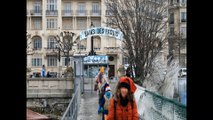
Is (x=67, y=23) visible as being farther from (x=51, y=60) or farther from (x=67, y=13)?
(x=51, y=60)

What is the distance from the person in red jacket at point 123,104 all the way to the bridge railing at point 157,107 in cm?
93

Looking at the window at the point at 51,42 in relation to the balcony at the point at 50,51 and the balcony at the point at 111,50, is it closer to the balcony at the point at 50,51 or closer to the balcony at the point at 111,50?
the balcony at the point at 50,51

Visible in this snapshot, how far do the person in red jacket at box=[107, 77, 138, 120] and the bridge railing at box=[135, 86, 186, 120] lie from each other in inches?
36.7

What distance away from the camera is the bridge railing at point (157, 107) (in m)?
7.27

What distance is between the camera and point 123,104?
6.39 m

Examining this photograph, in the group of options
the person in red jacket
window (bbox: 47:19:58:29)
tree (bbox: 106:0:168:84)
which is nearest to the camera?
the person in red jacket

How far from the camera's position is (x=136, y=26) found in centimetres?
2311

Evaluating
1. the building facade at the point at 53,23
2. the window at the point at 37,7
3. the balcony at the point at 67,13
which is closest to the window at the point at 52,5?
the building facade at the point at 53,23

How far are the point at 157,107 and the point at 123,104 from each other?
3.38 m

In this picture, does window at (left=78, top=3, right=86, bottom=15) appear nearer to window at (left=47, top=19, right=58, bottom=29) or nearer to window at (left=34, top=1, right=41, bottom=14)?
window at (left=47, top=19, right=58, bottom=29)

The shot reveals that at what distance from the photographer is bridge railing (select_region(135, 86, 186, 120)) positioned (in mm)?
7273

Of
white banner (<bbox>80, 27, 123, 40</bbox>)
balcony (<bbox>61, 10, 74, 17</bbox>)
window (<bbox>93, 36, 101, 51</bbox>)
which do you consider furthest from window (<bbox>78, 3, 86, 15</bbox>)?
white banner (<bbox>80, 27, 123, 40</bbox>)
